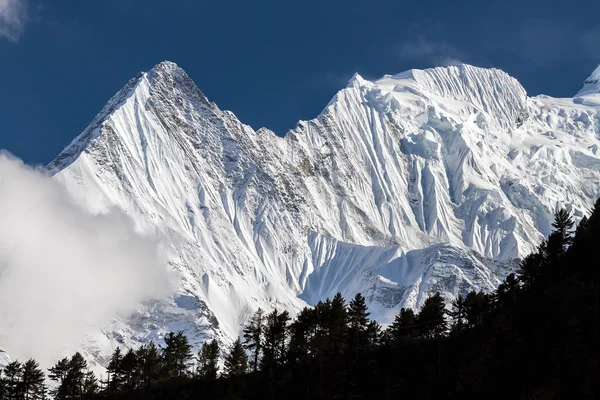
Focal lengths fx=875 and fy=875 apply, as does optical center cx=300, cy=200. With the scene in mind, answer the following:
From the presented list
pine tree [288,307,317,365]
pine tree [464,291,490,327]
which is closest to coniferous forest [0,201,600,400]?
pine tree [288,307,317,365]

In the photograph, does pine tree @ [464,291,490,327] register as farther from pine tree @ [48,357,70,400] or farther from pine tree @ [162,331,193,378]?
pine tree @ [48,357,70,400]

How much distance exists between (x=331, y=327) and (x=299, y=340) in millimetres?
5089

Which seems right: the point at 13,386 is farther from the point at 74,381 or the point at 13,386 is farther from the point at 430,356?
the point at 430,356

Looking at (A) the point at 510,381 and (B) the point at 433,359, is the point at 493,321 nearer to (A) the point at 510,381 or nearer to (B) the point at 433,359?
(B) the point at 433,359

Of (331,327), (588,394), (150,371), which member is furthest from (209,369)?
(588,394)

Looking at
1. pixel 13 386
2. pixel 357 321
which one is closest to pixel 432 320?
pixel 357 321

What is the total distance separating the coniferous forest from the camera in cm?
7762

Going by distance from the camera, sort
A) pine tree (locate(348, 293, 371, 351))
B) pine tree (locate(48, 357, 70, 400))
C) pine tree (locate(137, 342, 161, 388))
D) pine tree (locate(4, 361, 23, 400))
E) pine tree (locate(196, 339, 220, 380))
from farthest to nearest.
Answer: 1. pine tree (locate(48, 357, 70, 400))
2. pine tree (locate(4, 361, 23, 400))
3. pine tree (locate(137, 342, 161, 388))
4. pine tree (locate(196, 339, 220, 380))
5. pine tree (locate(348, 293, 371, 351))

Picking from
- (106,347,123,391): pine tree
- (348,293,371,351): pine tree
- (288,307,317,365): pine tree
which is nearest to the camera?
(288,307,317,365): pine tree

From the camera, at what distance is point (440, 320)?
378 feet

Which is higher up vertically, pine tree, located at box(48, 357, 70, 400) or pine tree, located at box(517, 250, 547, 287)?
pine tree, located at box(517, 250, 547, 287)

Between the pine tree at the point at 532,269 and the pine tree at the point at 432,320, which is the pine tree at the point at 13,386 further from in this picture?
the pine tree at the point at 532,269

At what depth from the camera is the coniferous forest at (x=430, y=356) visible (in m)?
77.6

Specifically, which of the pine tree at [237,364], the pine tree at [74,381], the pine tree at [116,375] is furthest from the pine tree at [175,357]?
the pine tree at [74,381]
